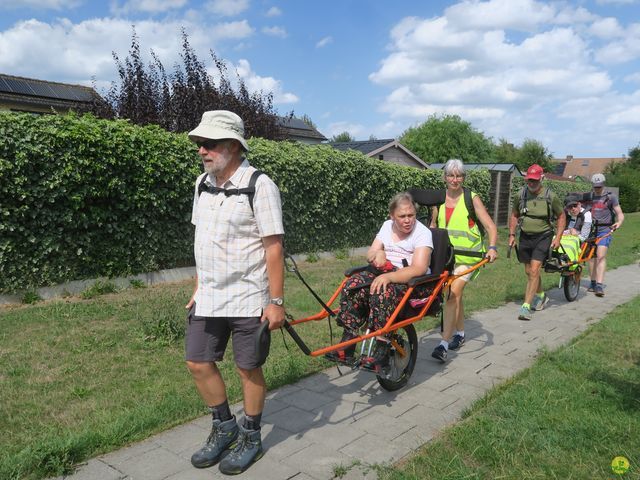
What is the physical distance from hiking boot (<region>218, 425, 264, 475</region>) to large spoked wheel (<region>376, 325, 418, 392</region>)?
1413 millimetres

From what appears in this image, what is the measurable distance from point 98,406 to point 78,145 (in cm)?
448

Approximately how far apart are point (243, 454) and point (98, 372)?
223 cm

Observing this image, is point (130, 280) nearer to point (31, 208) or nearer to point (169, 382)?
point (31, 208)

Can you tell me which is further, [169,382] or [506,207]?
[506,207]

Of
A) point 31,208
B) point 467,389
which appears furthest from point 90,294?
point 467,389

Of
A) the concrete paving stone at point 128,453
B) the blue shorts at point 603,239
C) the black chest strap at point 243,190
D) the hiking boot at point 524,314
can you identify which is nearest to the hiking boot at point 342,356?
the concrete paving stone at point 128,453

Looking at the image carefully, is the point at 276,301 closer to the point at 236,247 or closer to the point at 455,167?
the point at 236,247

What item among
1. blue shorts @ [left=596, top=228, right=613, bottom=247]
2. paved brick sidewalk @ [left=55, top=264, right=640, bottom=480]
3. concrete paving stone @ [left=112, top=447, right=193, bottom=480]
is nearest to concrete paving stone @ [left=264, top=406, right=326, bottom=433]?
paved brick sidewalk @ [left=55, top=264, right=640, bottom=480]

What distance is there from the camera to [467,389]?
4812mm

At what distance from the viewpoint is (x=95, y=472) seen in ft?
10.7

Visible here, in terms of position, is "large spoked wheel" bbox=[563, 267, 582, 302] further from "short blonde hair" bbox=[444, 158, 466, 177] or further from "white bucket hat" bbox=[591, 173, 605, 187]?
"short blonde hair" bbox=[444, 158, 466, 177]

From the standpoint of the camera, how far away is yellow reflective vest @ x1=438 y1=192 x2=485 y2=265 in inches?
222

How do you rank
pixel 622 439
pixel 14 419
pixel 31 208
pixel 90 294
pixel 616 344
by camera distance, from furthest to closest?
pixel 90 294, pixel 31 208, pixel 616 344, pixel 14 419, pixel 622 439

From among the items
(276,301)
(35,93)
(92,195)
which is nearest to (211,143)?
(276,301)
